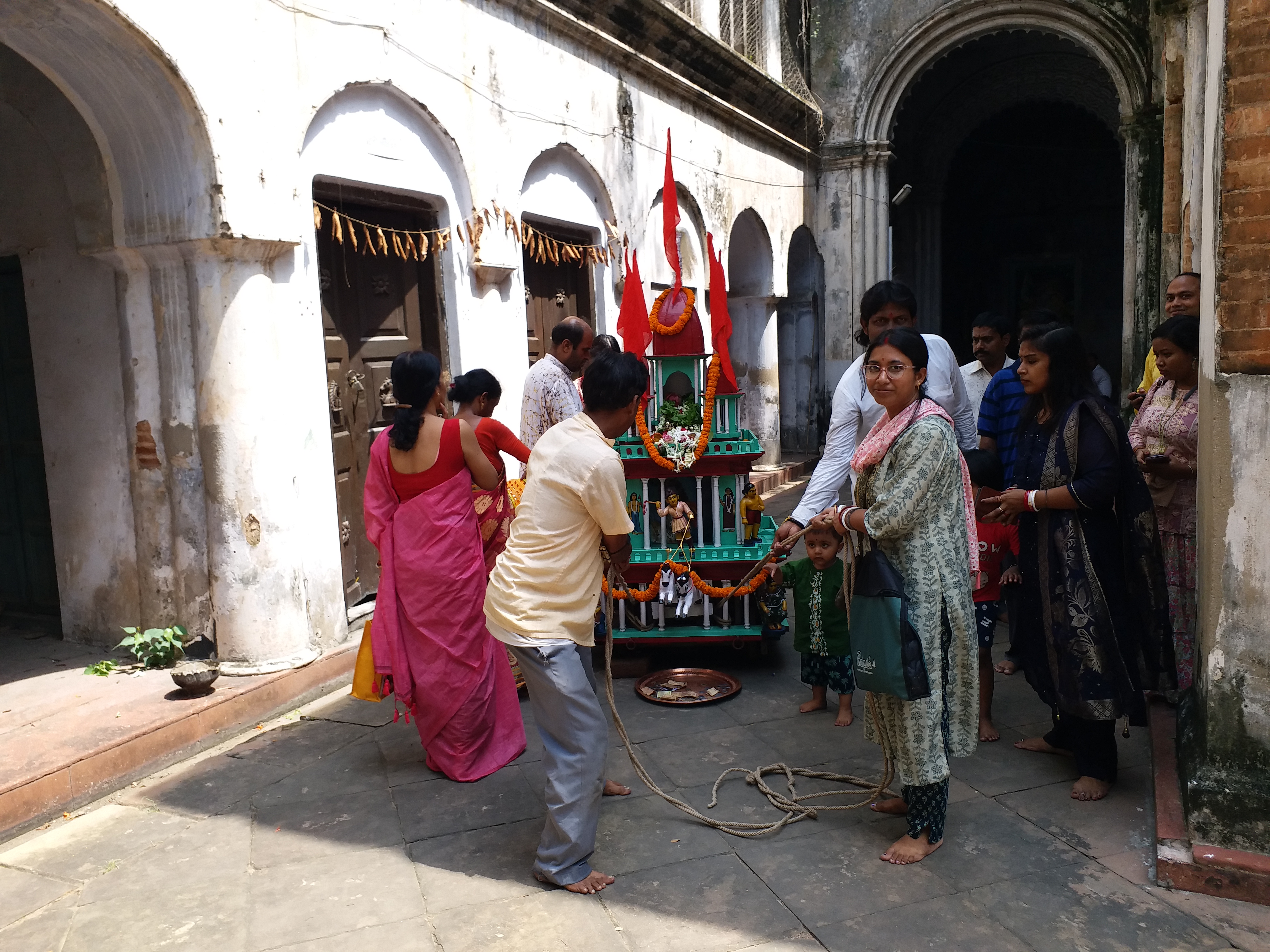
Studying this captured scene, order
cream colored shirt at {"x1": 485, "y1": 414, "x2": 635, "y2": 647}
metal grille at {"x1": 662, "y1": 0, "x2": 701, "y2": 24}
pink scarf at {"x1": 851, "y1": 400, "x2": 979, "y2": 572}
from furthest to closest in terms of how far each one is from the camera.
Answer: metal grille at {"x1": 662, "y1": 0, "x2": 701, "y2": 24} → pink scarf at {"x1": 851, "y1": 400, "x2": 979, "y2": 572} → cream colored shirt at {"x1": 485, "y1": 414, "x2": 635, "y2": 647}

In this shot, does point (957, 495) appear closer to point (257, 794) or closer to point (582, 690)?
point (582, 690)

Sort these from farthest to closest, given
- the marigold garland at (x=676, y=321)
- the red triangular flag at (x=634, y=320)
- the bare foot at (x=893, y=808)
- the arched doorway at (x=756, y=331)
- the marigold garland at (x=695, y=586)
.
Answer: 1. the arched doorway at (x=756, y=331)
2. the red triangular flag at (x=634, y=320)
3. the marigold garland at (x=676, y=321)
4. the marigold garland at (x=695, y=586)
5. the bare foot at (x=893, y=808)

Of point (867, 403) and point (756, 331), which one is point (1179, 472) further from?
point (756, 331)

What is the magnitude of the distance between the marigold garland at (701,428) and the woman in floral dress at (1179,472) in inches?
79.4

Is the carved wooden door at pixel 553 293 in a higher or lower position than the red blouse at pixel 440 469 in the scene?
higher

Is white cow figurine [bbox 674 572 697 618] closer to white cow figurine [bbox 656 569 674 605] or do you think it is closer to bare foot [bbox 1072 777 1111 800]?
white cow figurine [bbox 656 569 674 605]

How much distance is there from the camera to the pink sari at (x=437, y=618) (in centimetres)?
401

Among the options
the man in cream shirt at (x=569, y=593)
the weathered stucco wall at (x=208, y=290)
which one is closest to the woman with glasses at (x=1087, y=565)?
the man in cream shirt at (x=569, y=593)

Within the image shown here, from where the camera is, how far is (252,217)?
188 inches

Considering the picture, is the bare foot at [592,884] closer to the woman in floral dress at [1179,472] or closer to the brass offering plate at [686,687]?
the brass offering plate at [686,687]

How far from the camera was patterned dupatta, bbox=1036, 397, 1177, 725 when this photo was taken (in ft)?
11.2

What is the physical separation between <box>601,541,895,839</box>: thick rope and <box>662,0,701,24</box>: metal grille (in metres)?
7.84

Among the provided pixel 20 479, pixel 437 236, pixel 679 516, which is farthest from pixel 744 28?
pixel 20 479

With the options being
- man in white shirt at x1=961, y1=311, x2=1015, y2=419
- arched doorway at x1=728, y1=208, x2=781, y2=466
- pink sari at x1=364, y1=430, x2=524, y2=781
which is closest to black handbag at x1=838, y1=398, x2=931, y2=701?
pink sari at x1=364, y1=430, x2=524, y2=781
